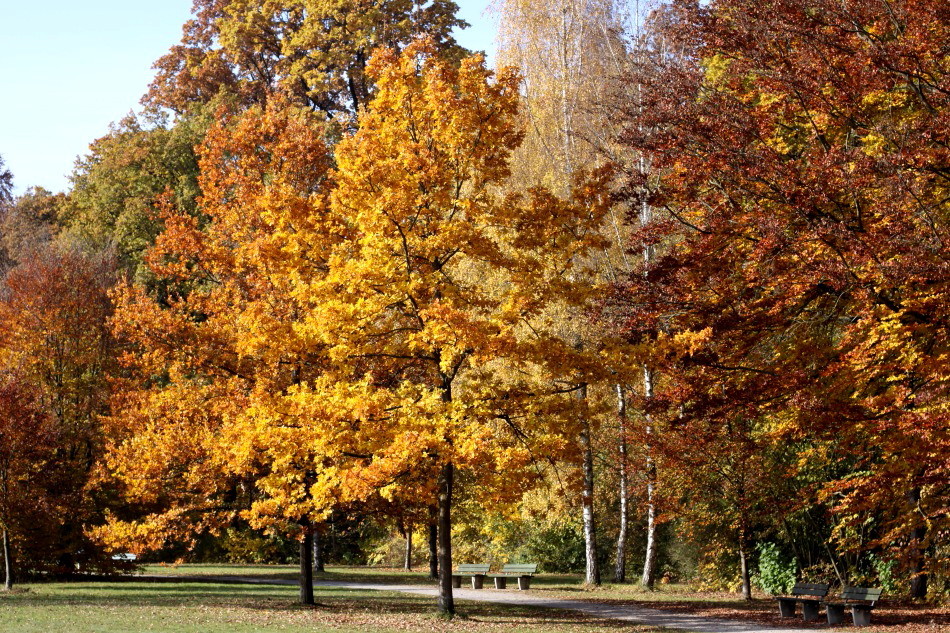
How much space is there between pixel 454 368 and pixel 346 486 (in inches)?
111

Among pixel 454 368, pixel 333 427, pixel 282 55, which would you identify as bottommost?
pixel 333 427

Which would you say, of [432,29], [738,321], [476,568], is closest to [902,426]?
[738,321]

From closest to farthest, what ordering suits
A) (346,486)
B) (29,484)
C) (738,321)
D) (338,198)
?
1. (738,321)
2. (346,486)
3. (338,198)
4. (29,484)

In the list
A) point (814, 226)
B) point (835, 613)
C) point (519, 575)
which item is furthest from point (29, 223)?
point (814, 226)

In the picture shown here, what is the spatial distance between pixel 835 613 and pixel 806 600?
90 cm

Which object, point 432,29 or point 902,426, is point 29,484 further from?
point 432,29

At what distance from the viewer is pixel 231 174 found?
19609 mm

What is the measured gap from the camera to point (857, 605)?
1612 cm

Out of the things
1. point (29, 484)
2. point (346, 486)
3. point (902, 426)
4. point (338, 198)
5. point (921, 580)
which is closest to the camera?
point (902, 426)

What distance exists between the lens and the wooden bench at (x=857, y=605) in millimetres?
16062

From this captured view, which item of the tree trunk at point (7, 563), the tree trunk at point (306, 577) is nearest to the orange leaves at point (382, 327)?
the tree trunk at point (306, 577)

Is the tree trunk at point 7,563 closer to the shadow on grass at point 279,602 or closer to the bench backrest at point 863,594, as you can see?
the shadow on grass at point 279,602

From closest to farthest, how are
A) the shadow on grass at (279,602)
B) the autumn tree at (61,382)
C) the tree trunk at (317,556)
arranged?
the shadow on grass at (279,602) → the autumn tree at (61,382) → the tree trunk at (317,556)

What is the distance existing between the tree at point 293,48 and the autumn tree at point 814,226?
89.7 ft
